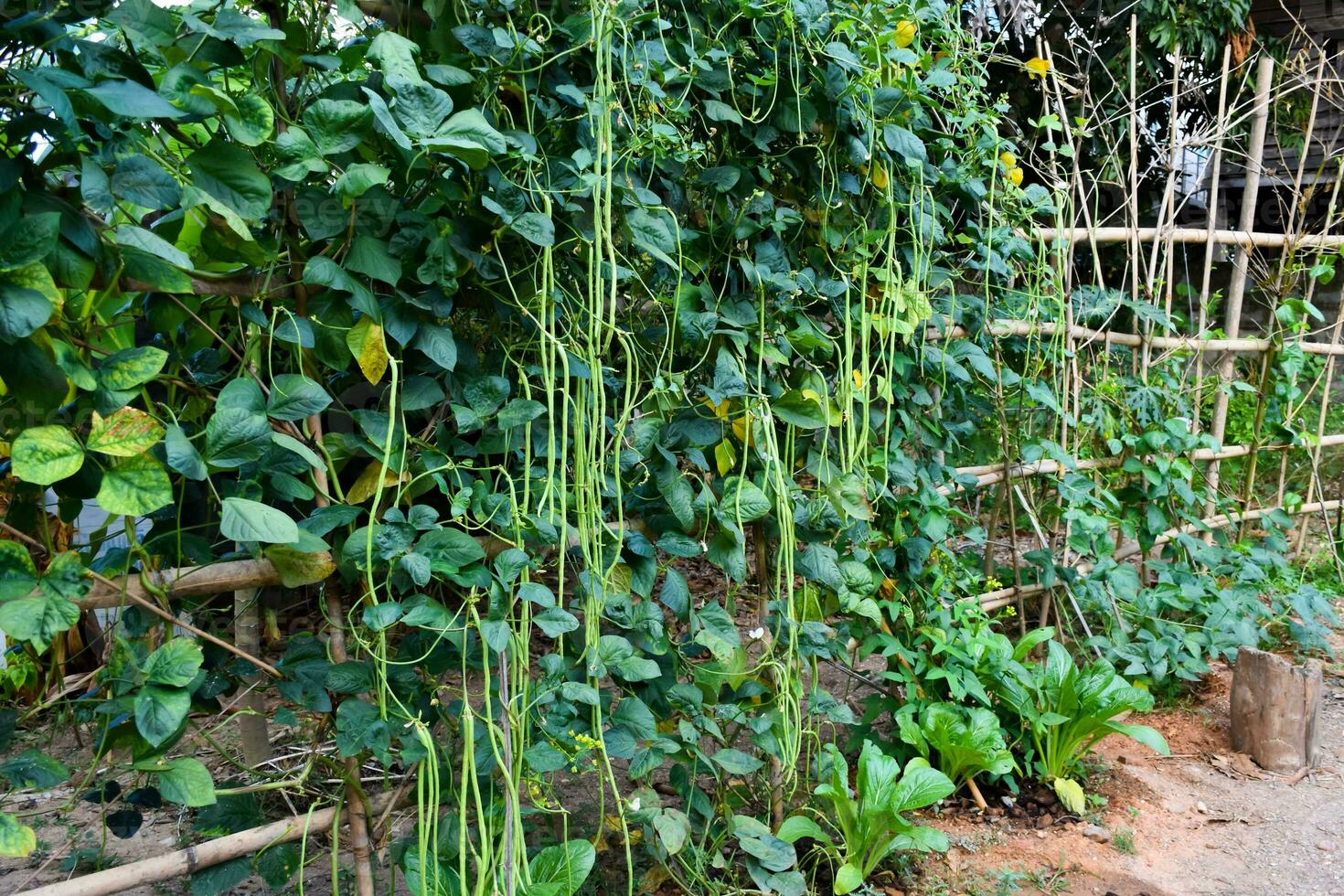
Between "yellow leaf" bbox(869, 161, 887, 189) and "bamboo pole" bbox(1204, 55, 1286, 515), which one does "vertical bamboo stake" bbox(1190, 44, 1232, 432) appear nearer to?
"bamboo pole" bbox(1204, 55, 1286, 515)

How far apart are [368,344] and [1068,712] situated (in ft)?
6.41

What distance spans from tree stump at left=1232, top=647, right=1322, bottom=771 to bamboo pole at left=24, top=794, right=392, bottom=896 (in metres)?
2.37

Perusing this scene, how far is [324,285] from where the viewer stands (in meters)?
1.31

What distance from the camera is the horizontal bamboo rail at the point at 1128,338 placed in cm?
248

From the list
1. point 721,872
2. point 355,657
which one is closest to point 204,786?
point 355,657

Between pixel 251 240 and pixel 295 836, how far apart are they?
871mm

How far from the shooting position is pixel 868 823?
6.54ft

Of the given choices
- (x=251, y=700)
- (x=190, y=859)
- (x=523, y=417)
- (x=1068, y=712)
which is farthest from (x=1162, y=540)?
(x=190, y=859)

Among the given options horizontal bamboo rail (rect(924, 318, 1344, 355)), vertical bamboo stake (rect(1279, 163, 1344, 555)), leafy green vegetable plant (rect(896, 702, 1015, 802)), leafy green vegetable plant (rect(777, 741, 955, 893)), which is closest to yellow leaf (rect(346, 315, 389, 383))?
leafy green vegetable plant (rect(777, 741, 955, 893))

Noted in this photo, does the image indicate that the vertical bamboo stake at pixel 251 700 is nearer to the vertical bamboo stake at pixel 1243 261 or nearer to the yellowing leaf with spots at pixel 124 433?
the yellowing leaf with spots at pixel 124 433

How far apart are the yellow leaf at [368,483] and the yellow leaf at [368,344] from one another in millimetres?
136

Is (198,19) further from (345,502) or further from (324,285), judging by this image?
(345,502)

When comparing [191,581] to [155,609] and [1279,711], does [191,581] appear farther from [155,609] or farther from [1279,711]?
[1279,711]

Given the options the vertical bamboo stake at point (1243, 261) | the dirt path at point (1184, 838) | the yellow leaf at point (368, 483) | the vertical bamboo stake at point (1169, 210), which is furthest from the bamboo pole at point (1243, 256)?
the yellow leaf at point (368, 483)
